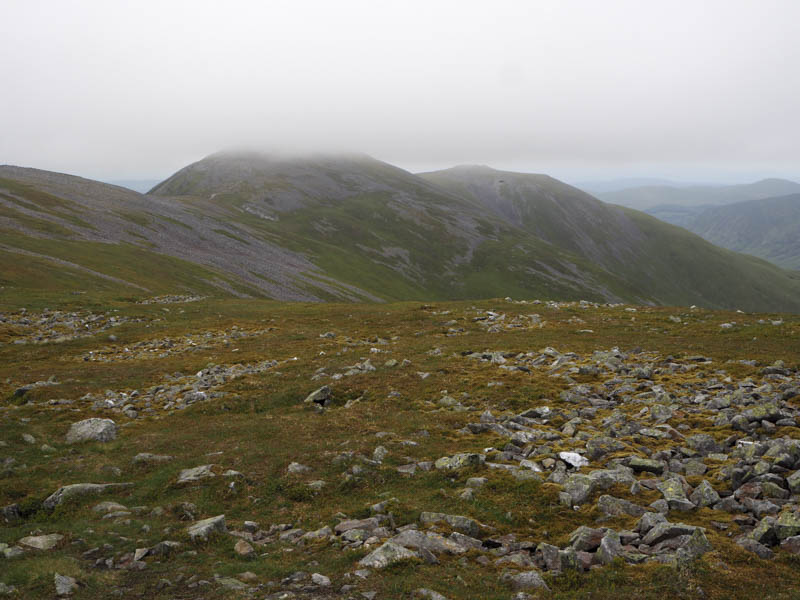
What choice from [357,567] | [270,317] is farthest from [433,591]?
[270,317]

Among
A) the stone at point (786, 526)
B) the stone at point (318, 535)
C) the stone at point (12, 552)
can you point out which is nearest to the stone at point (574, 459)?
the stone at point (786, 526)

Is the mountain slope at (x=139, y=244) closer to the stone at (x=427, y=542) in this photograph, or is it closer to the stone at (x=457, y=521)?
the stone at (x=457, y=521)

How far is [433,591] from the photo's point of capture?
34.3 ft

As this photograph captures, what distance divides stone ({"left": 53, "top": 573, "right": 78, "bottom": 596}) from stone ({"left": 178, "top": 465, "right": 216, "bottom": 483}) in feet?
20.8

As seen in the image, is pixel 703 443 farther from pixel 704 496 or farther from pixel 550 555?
pixel 550 555

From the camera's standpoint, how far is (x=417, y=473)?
57.6 feet

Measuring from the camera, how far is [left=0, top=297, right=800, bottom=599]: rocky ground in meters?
11.3

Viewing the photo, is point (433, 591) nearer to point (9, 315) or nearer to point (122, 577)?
point (122, 577)

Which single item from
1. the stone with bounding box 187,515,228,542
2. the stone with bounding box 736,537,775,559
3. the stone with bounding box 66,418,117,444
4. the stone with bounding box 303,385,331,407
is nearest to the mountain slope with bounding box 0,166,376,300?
the stone with bounding box 66,418,117,444

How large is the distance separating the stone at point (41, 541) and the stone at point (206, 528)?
3.72 meters

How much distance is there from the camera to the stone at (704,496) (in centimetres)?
1371

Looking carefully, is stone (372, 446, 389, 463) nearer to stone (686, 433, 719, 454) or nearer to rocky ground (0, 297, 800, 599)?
rocky ground (0, 297, 800, 599)

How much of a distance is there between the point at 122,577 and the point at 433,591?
26.8 ft

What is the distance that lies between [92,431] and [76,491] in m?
7.58
